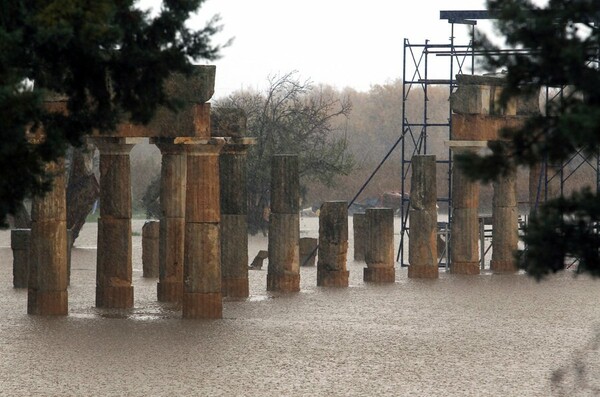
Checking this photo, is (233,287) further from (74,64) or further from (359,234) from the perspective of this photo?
(74,64)

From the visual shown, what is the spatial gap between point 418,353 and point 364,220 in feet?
64.4

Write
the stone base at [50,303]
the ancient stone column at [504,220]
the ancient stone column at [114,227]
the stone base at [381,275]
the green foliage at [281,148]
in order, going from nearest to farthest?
the stone base at [50,303] → the ancient stone column at [114,227] → the stone base at [381,275] → the ancient stone column at [504,220] → the green foliage at [281,148]

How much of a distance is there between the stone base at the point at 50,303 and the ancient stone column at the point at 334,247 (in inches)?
312

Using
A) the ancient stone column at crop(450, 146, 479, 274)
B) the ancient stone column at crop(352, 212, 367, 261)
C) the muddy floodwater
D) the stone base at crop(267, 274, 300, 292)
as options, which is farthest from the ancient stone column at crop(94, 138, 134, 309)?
Result: the ancient stone column at crop(352, 212, 367, 261)

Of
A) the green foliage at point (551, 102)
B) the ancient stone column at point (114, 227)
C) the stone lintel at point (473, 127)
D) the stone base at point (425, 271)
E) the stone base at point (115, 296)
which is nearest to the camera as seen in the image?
the green foliage at point (551, 102)

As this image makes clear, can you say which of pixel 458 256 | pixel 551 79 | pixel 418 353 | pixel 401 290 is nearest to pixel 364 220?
pixel 458 256

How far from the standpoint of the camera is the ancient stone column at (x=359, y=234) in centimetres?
3909

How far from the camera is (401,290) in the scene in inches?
1142

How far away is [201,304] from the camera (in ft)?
73.9

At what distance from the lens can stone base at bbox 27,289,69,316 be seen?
74.8 feet

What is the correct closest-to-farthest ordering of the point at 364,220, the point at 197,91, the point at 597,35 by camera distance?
the point at 597,35
the point at 197,91
the point at 364,220

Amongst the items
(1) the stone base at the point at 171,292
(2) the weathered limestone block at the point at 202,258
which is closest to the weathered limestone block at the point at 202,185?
(2) the weathered limestone block at the point at 202,258

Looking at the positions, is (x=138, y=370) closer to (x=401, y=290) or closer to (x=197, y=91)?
(x=197, y=91)

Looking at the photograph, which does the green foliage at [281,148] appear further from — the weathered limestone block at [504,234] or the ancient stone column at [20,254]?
the ancient stone column at [20,254]
